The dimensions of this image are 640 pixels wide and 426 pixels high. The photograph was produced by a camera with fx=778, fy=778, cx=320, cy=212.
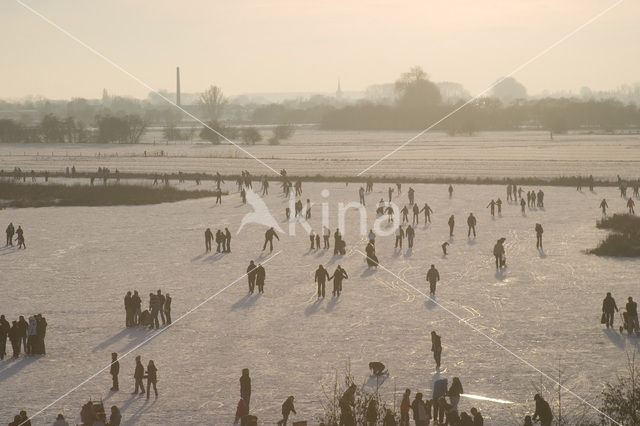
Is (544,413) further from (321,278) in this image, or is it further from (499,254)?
(499,254)

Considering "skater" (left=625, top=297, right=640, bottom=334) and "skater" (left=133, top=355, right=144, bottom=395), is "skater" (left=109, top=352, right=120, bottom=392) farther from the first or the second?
"skater" (left=625, top=297, right=640, bottom=334)

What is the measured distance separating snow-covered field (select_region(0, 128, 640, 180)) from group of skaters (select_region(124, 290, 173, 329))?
137ft

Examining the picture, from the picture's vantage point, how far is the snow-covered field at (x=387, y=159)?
62688mm

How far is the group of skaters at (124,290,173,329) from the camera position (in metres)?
17.9

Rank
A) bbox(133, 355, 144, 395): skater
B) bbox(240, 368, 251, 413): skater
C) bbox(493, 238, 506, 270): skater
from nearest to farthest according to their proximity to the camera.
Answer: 1. bbox(240, 368, 251, 413): skater
2. bbox(133, 355, 144, 395): skater
3. bbox(493, 238, 506, 270): skater

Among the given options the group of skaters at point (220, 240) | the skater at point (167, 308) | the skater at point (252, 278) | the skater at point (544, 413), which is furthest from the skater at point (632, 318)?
the group of skaters at point (220, 240)

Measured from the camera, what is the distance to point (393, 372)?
1458 cm

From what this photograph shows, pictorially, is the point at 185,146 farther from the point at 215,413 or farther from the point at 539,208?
the point at 215,413

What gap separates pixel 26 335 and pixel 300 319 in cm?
608

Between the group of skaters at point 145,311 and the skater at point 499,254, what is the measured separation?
1034 centimetres

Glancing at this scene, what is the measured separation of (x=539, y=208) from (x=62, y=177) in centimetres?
3698

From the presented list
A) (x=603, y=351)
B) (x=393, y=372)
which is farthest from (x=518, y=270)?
(x=393, y=372)

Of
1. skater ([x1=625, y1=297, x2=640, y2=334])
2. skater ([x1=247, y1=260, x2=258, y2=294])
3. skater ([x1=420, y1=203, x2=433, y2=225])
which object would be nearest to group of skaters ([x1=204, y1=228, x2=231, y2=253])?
skater ([x1=247, y1=260, x2=258, y2=294])

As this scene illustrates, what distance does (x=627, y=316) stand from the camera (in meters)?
16.6
